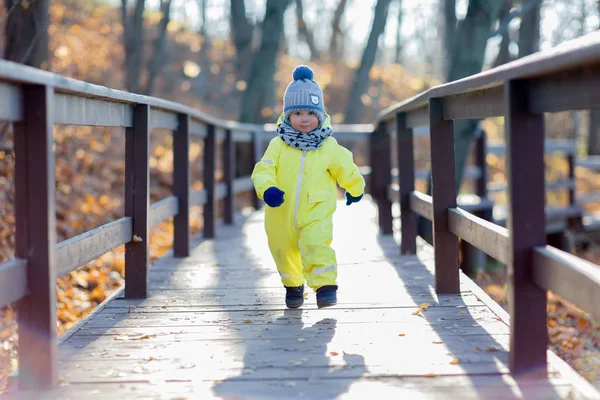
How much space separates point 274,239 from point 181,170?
2.03 metres

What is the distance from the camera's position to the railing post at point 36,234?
3107 mm

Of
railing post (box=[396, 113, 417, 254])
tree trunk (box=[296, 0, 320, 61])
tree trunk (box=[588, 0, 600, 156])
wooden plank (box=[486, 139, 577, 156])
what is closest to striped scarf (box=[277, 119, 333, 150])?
railing post (box=[396, 113, 417, 254])

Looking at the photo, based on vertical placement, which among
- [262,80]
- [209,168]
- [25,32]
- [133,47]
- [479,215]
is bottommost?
[479,215]

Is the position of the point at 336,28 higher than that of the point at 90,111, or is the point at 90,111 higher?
the point at 336,28

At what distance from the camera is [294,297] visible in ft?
15.6

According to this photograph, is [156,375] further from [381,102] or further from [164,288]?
[381,102]

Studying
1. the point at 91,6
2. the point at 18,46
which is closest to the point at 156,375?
the point at 18,46

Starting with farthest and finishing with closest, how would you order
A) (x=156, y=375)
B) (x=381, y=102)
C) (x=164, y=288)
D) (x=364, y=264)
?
(x=381, y=102) → (x=364, y=264) → (x=164, y=288) → (x=156, y=375)

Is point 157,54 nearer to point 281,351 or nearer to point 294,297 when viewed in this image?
point 294,297

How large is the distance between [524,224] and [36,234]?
1909mm

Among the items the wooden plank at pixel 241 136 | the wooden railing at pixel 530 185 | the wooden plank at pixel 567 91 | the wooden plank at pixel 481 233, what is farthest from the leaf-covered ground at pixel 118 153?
the wooden plank at pixel 567 91

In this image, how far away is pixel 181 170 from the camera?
6.57 m

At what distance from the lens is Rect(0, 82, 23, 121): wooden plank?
289cm

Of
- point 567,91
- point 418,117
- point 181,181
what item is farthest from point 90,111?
point 418,117
